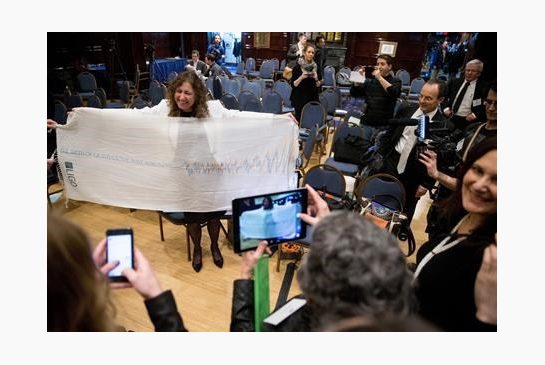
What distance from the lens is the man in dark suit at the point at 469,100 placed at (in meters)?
3.54

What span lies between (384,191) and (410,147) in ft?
1.42

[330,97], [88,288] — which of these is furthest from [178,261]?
[330,97]

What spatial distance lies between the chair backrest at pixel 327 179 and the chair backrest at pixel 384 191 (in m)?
0.17

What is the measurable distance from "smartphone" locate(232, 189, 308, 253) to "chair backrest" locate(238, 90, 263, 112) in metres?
4.10

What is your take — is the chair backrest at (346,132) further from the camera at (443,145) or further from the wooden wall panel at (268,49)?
the wooden wall panel at (268,49)

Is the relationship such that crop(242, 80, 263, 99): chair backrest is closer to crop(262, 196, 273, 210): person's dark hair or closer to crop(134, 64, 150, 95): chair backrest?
crop(134, 64, 150, 95): chair backrest

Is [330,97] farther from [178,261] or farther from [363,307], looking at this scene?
[363,307]

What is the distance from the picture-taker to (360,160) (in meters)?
3.83

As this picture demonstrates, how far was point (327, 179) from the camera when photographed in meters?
3.09

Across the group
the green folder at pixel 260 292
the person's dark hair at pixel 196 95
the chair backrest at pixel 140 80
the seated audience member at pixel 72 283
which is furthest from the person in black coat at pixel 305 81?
the chair backrest at pixel 140 80

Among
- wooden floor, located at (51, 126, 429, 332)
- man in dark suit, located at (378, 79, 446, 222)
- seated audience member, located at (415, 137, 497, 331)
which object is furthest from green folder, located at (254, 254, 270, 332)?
man in dark suit, located at (378, 79, 446, 222)

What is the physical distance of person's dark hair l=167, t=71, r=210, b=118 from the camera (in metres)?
2.55

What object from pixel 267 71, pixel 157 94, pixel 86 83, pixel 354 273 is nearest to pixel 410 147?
pixel 354 273

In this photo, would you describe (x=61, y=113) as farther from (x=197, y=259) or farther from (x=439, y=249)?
(x=439, y=249)
